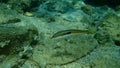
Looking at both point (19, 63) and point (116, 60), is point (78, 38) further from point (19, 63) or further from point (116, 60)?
point (19, 63)

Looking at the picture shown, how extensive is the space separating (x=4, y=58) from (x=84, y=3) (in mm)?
4621

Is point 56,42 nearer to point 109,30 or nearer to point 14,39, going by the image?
point 14,39

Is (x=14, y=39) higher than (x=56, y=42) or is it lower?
higher

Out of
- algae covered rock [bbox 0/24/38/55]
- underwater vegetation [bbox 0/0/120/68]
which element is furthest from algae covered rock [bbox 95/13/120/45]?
algae covered rock [bbox 0/24/38/55]

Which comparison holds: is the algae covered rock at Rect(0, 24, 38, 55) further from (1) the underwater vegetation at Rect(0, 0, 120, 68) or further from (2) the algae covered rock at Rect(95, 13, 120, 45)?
(2) the algae covered rock at Rect(95, 13, 120, 45)

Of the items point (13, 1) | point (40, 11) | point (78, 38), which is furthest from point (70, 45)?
point (13, 1)

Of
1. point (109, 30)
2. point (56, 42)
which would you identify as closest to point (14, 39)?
point (56, 42)

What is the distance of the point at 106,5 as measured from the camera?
7.55 meters

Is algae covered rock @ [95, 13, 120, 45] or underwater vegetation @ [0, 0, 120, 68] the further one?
algae covered rock @ [95, 13, 120, 45]

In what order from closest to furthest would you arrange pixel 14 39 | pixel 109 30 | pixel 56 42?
1. pixel 14 39
2. pixel 56 42
3. pixel 109 30

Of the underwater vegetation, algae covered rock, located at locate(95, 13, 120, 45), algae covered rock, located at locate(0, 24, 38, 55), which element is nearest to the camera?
algae covered rock, located at locate(0, 24, 38, 55)

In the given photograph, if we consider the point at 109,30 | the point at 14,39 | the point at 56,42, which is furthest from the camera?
the point at 109,30

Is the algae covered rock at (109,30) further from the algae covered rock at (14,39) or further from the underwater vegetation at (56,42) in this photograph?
the algae covered rock at (14,39)

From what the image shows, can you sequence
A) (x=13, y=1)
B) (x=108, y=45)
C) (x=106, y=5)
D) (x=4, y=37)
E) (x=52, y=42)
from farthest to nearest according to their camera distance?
1. (x=106, y=5)
2. (x=13, y=1)
3. (x=108, y=45)
4. (x=52, y=42)
5. (x=4, y=37)
